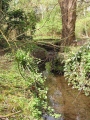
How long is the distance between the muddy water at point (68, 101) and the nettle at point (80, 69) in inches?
12.1

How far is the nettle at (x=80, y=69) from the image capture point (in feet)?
26.8

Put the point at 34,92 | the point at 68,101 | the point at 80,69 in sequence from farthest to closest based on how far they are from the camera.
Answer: the point at 80,69
the point at 68,101
the point at 34,92

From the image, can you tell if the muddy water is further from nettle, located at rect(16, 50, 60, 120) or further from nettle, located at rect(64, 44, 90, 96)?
nettle, located at rect(16, 50, 60, 120)

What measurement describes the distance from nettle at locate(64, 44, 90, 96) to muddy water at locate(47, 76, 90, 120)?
1.01 feet

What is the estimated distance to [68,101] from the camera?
8.14m

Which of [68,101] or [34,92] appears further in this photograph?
[68,101]

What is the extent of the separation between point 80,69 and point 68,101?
1.07 m

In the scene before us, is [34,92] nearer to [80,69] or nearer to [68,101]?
[68,101]

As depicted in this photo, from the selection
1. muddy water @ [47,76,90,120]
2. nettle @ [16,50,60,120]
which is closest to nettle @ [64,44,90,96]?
muddy water @ [47,76,90,120]

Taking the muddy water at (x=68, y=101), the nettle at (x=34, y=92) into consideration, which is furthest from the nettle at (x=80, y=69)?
the nettle at (x=34, y=92)

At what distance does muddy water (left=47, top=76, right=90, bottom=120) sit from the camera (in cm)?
703

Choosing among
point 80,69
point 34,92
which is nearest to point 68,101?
point 80,69

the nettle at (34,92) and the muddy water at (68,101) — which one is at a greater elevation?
the nettle at (34,92)

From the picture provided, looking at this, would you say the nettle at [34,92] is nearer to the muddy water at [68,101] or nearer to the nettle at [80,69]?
the muddy water at [68,101]
